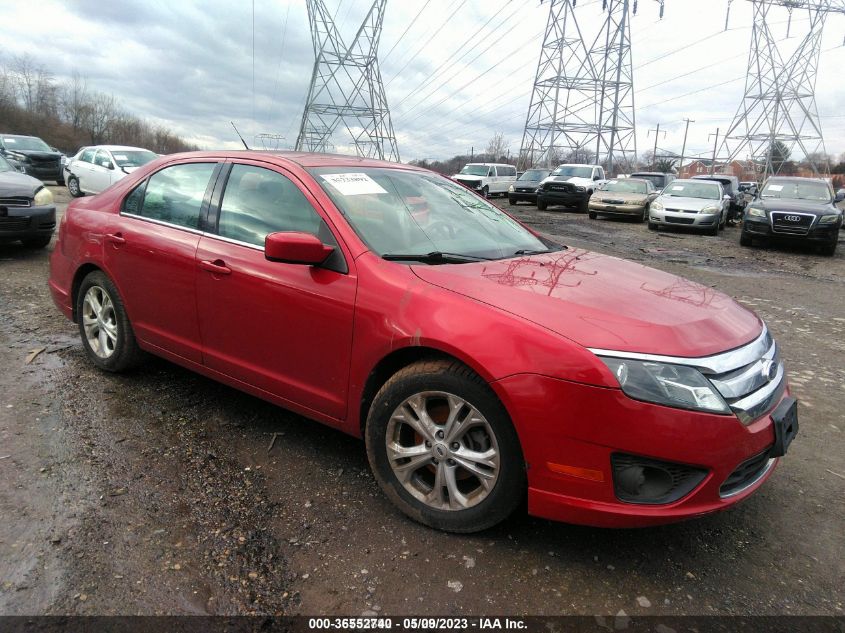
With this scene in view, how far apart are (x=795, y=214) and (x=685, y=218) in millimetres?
3301

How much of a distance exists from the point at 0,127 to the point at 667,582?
69.3m

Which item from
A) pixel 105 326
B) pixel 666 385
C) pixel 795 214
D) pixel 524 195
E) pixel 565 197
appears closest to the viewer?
pixel 666 385

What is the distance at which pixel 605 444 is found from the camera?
6.59 ft

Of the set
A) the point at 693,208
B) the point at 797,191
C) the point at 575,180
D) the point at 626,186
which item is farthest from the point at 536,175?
Answer: the point at 797,191

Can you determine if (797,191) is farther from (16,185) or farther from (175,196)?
(16,185)

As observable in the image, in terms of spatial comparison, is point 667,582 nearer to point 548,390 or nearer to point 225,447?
point 548,390

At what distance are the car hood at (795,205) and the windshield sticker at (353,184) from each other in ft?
40.3

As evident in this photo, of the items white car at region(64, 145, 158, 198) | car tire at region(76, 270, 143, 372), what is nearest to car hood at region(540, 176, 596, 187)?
white car at region(64, 145, 158, 198)

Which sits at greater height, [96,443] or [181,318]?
[181,318]

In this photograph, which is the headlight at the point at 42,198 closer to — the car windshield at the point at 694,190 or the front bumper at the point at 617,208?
the car windshield at the point at 694,190

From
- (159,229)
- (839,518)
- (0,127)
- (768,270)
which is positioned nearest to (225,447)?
(159,229)

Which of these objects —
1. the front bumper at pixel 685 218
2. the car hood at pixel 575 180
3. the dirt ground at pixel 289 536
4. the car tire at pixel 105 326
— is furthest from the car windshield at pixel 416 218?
the car hood at pixel 575 180

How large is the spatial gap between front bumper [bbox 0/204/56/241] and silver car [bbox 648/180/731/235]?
13.9m

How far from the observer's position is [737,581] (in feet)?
7.20
